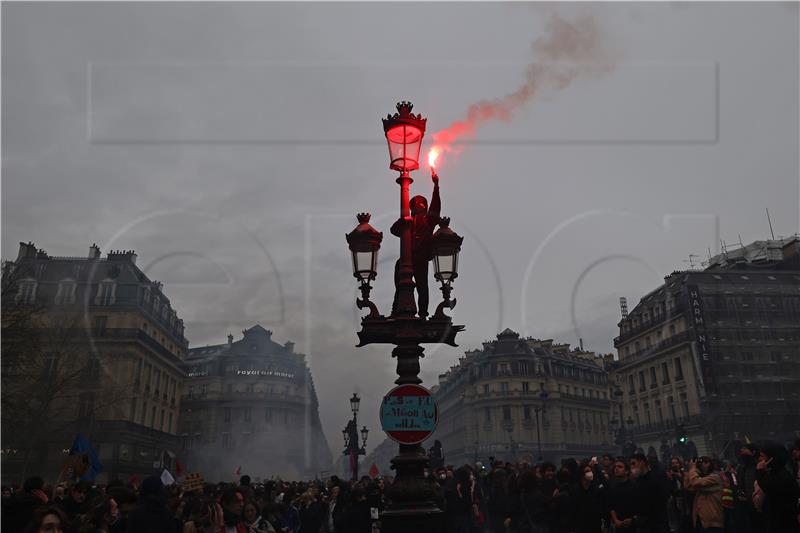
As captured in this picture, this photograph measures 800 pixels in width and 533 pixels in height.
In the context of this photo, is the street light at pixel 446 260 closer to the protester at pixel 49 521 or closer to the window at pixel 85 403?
the protester at pixel 49 521

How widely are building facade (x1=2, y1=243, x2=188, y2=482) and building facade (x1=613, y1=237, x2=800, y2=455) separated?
40749mm

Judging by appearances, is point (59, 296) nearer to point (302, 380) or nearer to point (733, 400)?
point (302, 380)

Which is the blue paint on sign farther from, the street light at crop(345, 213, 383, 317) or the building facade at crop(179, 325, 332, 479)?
the building facade at crop(179, 325, 332, 479)

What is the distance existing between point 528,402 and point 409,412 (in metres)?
70.4

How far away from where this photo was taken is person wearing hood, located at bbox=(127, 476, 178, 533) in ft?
16.0

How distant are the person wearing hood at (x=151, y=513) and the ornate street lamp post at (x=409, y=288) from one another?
6.85 feet

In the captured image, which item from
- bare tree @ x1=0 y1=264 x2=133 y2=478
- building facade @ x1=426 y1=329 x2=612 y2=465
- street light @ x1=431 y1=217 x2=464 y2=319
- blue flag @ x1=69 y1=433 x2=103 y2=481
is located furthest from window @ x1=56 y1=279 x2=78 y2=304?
building facade @ x1=426 y1=329 x2=612 y2=465

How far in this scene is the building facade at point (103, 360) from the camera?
34906 mm

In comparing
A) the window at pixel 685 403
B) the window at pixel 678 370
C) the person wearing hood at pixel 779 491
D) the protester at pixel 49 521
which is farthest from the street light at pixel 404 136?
the window at pixel 678 370

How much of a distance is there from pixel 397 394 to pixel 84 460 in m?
5.97

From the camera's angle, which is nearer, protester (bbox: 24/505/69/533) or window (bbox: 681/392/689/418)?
protester (bbox: 24/505/69/533)

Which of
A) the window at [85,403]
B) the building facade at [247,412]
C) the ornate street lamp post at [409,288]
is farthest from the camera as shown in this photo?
the building facade at [247,412]

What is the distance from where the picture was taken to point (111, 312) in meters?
45.0

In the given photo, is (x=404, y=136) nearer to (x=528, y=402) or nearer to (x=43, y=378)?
(x=43, y=378)
